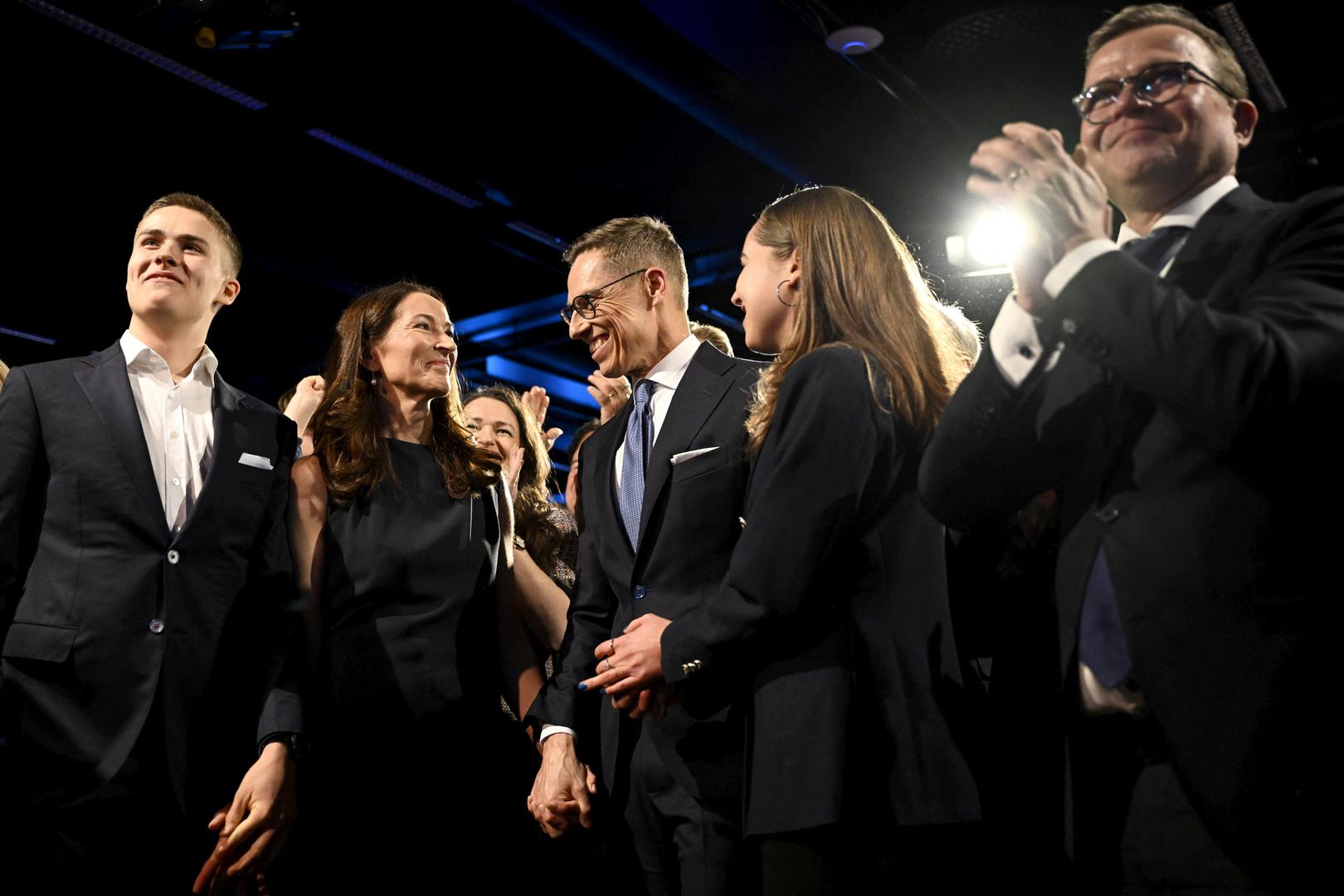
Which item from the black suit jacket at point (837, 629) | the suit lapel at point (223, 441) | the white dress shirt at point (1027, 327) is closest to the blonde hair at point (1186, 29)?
the white dress shirt at point (1027, 327)

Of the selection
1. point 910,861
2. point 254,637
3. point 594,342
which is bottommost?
point 910,861

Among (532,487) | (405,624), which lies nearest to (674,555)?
(405,624)

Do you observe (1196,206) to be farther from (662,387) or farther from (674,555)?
(662,387)

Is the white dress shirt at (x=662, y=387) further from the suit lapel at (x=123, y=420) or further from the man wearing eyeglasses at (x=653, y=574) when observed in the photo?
the suit lapel at (x=123, y=420)

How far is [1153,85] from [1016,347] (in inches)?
17.8

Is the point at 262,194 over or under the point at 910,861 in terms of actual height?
over

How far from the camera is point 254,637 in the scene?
253 centimetres

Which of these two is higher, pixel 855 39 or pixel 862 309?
pixel 855 39

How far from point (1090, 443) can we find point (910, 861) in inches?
27.9

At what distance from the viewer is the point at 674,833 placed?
6.77 feet

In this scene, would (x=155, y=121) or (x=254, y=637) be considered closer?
(x=254, y=637)

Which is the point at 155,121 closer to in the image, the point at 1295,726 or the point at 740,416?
the point at 740,416

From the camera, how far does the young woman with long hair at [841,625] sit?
5.59ft

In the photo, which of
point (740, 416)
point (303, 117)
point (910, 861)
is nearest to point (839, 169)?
point (303, 117)
